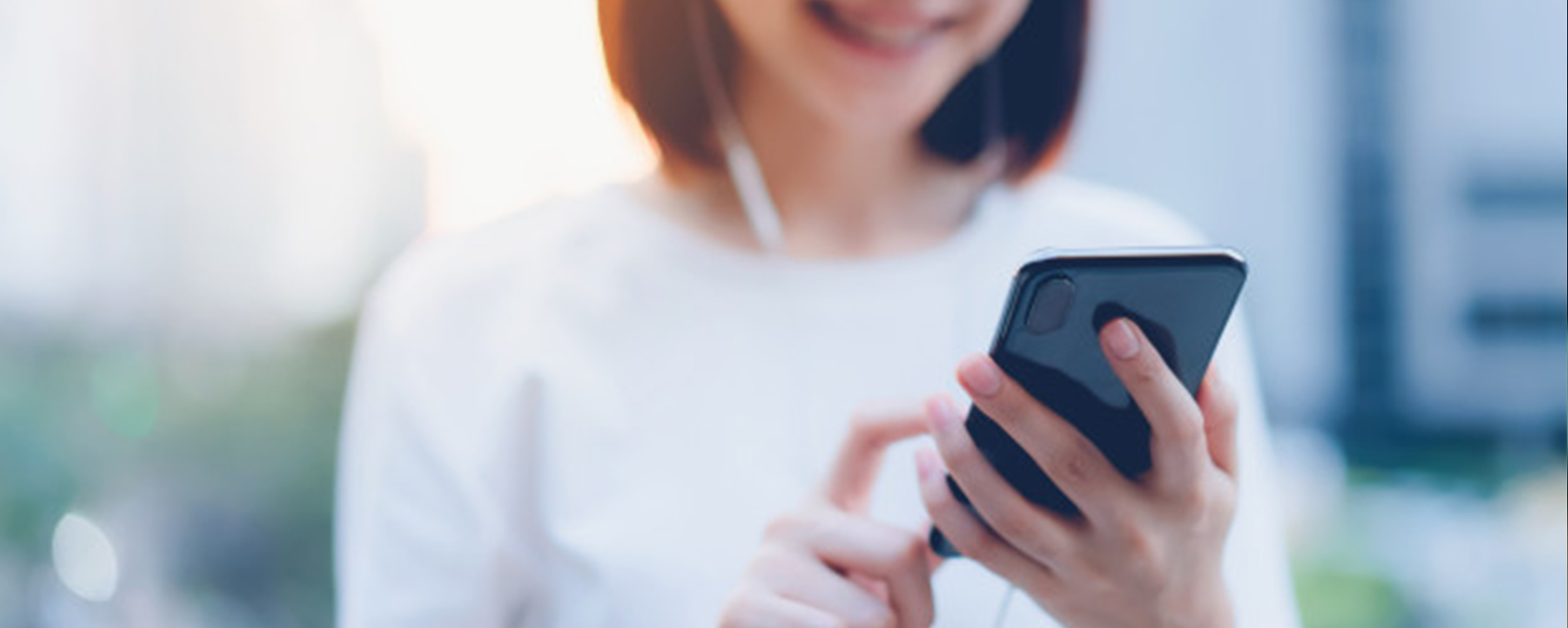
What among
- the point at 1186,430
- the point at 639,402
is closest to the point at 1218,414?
the point at 1186,430

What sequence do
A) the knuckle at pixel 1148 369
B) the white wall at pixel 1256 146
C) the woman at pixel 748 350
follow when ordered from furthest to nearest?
1. the white wall at pixel 1256 146
2. the woman at pixel 748 350
3. the knuckle at pixel 1148 369

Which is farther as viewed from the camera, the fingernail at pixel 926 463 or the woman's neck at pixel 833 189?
the woman's neck at pixel 833 189

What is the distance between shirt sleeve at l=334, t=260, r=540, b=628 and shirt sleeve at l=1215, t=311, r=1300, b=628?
25 centimetres

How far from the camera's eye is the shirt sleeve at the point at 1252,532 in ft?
1.57

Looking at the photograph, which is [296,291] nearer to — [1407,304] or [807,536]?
[1407,304]

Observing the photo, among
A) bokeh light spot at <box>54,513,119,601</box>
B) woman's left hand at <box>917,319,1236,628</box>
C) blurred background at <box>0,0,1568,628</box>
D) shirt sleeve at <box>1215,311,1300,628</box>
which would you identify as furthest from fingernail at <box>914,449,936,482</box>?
bokeh light spot at <box>54,513,119,601</box>

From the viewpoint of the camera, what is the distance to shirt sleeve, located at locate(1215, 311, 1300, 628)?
479mm

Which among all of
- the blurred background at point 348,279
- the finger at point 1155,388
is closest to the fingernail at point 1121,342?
the finger at point 1155,388

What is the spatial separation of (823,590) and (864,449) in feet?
0.16

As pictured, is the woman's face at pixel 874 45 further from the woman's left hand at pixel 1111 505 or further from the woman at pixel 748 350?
the woman's left hand at pixel 1111 505

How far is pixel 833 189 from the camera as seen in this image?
0.56 m

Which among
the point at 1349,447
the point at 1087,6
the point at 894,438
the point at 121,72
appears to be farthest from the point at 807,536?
the point at 121,72

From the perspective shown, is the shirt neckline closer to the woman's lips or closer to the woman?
the woman

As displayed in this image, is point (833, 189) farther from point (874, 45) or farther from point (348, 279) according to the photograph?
point (348, 279)
